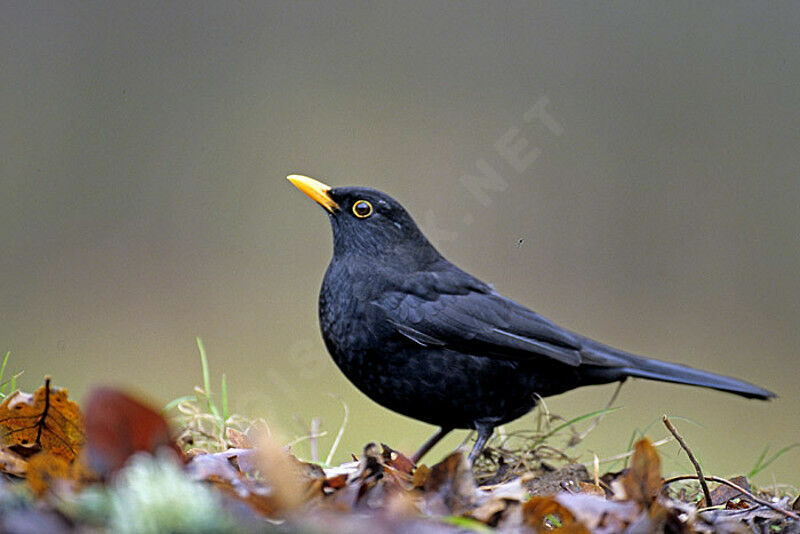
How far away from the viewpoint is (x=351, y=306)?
3.24m

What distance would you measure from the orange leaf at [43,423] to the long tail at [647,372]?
2.16 m

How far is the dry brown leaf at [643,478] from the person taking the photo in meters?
1.65

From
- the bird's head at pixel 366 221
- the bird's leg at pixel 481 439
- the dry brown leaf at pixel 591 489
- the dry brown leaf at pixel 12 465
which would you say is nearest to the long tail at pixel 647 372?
the bird's leg at pixel 481 439

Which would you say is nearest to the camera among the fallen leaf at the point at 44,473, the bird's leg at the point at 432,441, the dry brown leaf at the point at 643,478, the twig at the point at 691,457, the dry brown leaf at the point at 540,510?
the fallen leaf at the point at 44,473

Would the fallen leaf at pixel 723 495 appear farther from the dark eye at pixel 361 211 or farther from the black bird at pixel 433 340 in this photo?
the dark eye at pixel 361 211

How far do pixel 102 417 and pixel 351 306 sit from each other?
2.03 meters

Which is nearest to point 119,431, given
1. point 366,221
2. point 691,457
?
point 691,457

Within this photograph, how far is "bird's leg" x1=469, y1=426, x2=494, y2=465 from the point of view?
3.11m

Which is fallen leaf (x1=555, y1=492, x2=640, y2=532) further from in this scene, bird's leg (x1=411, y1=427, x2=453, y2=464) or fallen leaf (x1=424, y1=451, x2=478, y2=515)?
bird's leg (x1=411, y1=427, x2=453, y2=464)

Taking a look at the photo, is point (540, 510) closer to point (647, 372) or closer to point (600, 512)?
point (600, 512)

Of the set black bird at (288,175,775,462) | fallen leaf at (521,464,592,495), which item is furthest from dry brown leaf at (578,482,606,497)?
black bird at (288,175,775,462)

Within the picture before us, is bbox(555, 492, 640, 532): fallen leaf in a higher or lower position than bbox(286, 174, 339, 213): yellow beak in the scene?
lower

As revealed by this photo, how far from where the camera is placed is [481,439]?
125 inches

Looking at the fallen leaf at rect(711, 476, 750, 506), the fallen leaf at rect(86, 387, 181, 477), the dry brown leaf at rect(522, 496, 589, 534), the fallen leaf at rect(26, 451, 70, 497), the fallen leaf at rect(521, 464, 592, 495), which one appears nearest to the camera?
the fallen leaf at rect(86, 387, 181, 477)
